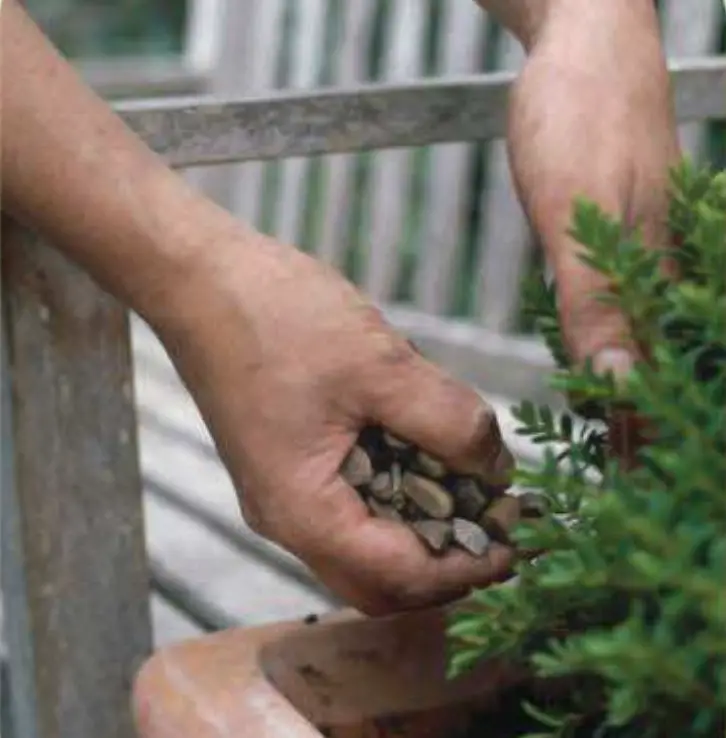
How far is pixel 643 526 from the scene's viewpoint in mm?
565

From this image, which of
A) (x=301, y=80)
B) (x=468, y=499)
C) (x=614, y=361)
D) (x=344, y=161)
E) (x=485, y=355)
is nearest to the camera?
(x=614, y=361)

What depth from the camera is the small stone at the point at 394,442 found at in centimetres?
84

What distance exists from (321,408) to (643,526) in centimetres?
27

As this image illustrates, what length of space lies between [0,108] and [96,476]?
1.01 ft

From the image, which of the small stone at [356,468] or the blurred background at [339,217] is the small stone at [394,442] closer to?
the small stone at [356,468]

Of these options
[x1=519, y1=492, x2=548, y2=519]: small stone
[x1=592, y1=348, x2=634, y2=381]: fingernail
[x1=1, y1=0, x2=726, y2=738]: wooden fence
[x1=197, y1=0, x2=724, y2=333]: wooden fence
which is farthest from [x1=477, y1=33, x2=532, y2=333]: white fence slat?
[x1=592, y1=348, x2=634, y2=381]: fingernail

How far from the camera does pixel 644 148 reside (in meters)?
0.85

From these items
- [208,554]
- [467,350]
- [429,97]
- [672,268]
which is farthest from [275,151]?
[467,350]

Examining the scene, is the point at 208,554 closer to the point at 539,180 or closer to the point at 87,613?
the point at 87,613

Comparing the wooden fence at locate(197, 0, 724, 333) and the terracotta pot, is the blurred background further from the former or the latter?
the terracotta pot

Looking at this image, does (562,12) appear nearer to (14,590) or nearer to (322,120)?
(322,120)

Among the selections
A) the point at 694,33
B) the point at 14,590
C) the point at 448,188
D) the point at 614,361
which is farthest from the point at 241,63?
the point at 614,361

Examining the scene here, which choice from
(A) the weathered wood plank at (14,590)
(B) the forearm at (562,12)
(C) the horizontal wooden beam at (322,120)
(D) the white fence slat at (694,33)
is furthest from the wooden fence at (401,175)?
(A) the weathered wood plank at (14,590)

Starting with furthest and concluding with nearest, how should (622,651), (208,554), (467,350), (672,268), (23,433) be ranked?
(467,350)
(208,554)
(23,433)
(672,268)
(622,651)
